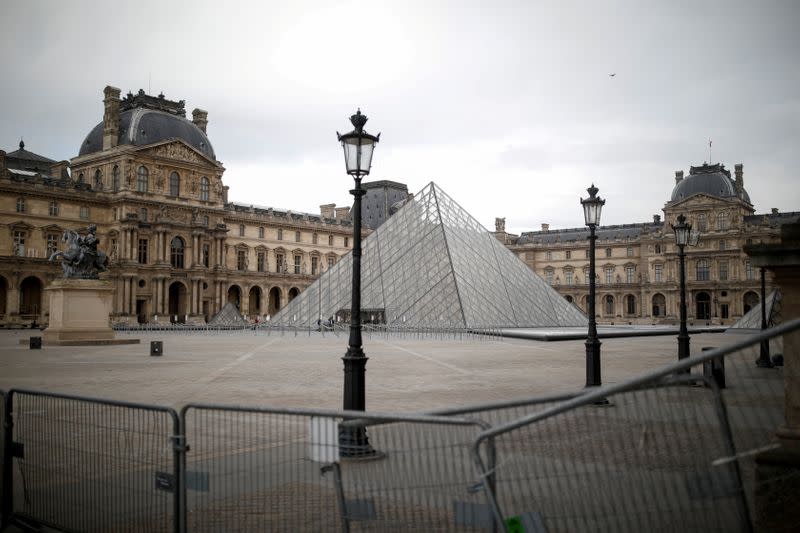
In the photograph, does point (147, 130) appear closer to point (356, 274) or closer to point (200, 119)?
point (200, 119)

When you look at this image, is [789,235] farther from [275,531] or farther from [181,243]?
[181,243]

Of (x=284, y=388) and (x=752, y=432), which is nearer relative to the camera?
(x=752, y=432)

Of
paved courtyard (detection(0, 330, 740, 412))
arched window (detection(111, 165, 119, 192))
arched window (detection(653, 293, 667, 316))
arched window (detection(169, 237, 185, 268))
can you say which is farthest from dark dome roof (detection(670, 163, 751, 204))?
paved courtyard (detection(0, 330, 740, 412))

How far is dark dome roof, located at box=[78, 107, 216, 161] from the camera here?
61406mm

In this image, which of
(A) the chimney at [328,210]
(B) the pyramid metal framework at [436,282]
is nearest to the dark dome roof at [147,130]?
(A) the chimney at [328,210]

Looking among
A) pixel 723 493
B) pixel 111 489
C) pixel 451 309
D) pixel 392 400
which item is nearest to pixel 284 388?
pixel 392 400

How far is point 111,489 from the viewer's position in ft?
17.5

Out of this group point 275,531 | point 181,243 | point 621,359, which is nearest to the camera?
point 275,531

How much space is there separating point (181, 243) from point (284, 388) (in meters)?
54.1

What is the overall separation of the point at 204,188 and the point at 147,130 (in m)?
7.17

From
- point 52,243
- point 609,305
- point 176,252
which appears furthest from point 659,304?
point 52,243

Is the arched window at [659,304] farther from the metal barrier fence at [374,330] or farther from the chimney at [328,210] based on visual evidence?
the metal barrier fence at [374,330]

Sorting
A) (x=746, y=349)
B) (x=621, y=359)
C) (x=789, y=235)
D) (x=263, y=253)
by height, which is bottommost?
(x=621, y=359)

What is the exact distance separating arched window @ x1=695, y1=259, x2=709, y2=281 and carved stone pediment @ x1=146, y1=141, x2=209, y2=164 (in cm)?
5398
